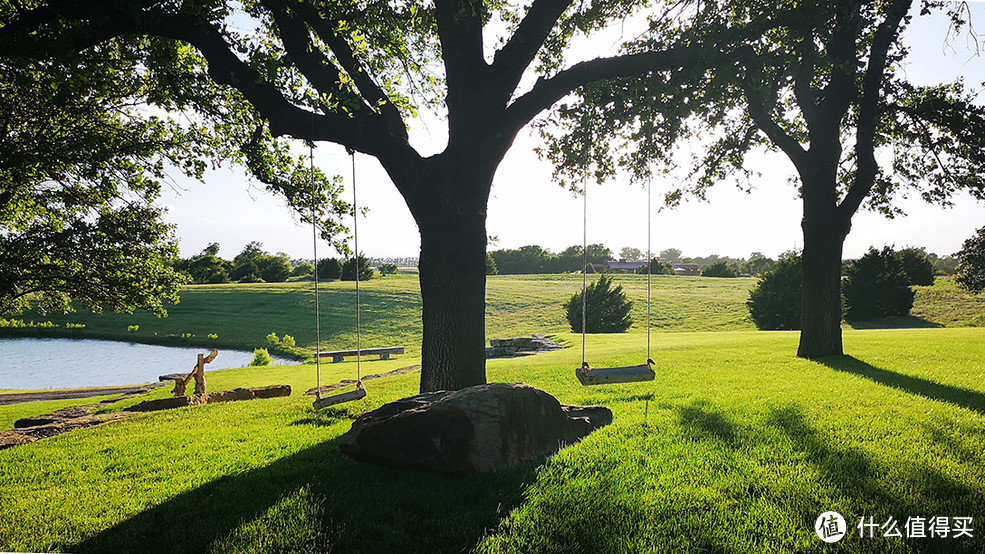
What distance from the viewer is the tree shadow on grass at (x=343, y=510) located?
3367mm

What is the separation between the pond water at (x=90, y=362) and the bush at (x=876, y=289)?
37058 mm

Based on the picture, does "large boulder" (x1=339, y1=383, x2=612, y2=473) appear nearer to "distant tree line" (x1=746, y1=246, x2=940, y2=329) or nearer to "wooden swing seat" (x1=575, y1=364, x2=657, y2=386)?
"wooden swing seat" (x1=575, y1=364, x2=657, y2=386)

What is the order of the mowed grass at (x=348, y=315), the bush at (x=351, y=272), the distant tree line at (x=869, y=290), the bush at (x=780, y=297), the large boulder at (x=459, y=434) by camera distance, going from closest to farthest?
the large boulder at (x=459, y=434) → the bush at (x=780, y=297) → the distant tree line at (x=869, y=290) → the mowed grass at (x=348, y=315) → the bush at (x=351, y=272)

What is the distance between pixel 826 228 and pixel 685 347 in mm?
6194

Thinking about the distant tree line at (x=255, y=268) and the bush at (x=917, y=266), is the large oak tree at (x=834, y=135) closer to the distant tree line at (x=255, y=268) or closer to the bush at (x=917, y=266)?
the bush at (x=917, y=266)

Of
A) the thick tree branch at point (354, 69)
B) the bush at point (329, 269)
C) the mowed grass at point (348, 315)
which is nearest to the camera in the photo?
the thick tree branch at point (354, 69)

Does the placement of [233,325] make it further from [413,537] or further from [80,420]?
[413,537]

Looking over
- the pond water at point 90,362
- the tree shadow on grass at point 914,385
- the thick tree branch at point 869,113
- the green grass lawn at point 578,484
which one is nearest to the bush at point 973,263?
the thick tree branch at point 869,113

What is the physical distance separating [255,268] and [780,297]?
6811 centimetres

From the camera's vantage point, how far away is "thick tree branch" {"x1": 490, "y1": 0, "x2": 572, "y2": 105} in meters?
6.40

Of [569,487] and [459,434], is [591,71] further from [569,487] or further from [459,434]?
[569,487]

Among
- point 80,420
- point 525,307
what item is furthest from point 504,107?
point 525,307

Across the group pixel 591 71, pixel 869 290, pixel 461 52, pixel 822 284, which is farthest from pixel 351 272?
pixel 591 71

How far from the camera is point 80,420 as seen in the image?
33.1 ft
